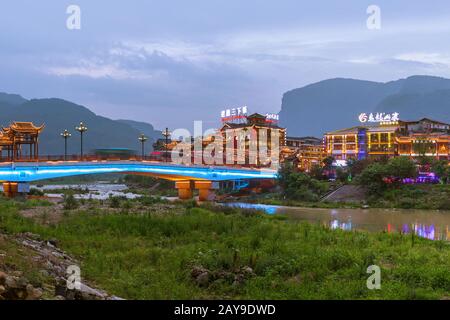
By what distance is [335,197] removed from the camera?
61750 millimetres

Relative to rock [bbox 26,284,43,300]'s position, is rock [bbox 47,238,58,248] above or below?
below

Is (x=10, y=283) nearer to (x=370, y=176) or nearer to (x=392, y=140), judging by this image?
(x=370, y=176)

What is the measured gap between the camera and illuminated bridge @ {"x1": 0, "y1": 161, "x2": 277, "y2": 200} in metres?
46.2

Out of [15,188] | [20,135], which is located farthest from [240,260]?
[20,135]

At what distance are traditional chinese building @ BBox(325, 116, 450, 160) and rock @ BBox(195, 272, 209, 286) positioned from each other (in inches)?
2789

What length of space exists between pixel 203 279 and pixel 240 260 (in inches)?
70.7

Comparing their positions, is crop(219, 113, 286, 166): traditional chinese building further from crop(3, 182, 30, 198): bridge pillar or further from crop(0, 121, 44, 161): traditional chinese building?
crop(3, 182, 30, 198): bridge pillar

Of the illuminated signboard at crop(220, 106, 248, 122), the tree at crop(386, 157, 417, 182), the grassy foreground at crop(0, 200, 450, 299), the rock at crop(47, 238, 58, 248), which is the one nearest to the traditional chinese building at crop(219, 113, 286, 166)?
the illuminated signboard at crop(220, 106, 248, 122)

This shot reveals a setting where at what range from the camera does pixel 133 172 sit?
5806 cm
